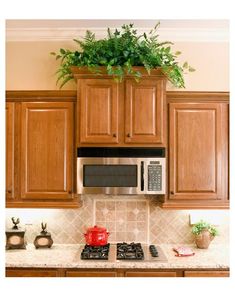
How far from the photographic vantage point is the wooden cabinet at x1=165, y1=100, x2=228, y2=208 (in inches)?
137

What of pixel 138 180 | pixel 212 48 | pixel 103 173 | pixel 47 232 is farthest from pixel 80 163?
pixel 212 48

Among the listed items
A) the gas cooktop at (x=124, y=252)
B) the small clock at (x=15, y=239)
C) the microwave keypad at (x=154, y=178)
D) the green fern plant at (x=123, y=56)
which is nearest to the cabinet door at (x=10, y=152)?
the small clock at (x=15, y=239)

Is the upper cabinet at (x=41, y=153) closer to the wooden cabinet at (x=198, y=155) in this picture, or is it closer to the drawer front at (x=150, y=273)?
the drawer front at (x=150, y=273)

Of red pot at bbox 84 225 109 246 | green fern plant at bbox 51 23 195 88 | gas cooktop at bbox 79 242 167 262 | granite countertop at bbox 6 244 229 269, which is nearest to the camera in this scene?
granite countertop at bbox 6 244 229 269

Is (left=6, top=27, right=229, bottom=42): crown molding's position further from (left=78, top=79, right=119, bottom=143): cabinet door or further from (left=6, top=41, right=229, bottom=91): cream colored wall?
(left=78, top=79, right=119, bottom=143): cabinet door

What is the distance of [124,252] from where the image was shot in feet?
11.0

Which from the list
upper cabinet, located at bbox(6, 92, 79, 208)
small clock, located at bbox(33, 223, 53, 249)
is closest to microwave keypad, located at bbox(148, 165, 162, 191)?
upper cabinet, located at bbox(6, 92, 79, 208)

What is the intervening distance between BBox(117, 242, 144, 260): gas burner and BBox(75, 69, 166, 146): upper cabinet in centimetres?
89

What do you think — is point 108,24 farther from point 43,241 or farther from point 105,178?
point 43,241

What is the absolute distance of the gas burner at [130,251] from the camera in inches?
126

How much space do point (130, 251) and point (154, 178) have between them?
637mm

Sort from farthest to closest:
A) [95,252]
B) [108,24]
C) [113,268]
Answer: [108,24] → [95,252] → [113,268]

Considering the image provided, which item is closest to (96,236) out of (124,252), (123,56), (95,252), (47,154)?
(95,252)
